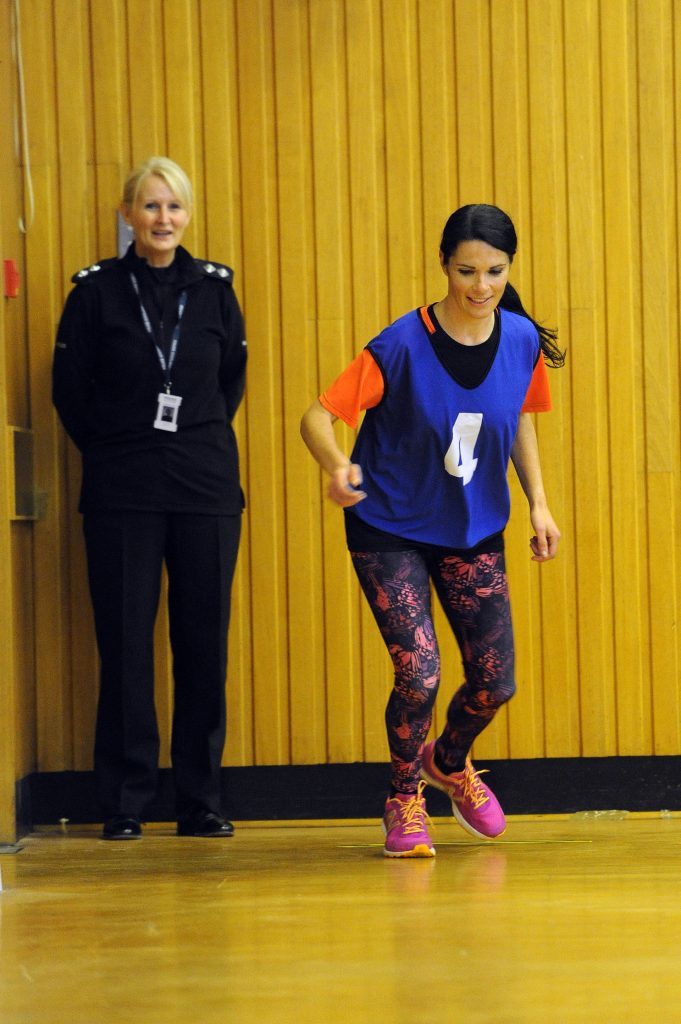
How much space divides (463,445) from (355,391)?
251 mm

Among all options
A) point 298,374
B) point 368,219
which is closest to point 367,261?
point 368,219

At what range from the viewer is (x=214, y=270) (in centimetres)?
357

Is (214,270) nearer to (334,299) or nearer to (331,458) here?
→ (334,299)

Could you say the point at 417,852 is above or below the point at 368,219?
below

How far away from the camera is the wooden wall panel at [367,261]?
3697 mm

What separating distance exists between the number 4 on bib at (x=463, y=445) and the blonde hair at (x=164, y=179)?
96cm

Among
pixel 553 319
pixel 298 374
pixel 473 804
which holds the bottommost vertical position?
pixel 473 804

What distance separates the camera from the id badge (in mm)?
3455

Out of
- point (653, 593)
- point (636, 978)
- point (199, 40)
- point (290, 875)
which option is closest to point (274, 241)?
point (199, 40)

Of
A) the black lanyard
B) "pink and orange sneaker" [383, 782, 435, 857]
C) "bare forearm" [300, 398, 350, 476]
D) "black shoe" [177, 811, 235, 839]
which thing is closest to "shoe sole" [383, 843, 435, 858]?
"pink and orange sneaker" [383, 782, 435, 857]

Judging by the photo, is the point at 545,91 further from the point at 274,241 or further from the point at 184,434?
the point at 184,434

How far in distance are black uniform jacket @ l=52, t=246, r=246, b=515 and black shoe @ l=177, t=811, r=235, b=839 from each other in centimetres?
74

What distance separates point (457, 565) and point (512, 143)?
4.09ft

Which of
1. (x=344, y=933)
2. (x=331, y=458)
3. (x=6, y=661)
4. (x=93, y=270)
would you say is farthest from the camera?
(x=93, y=270)
